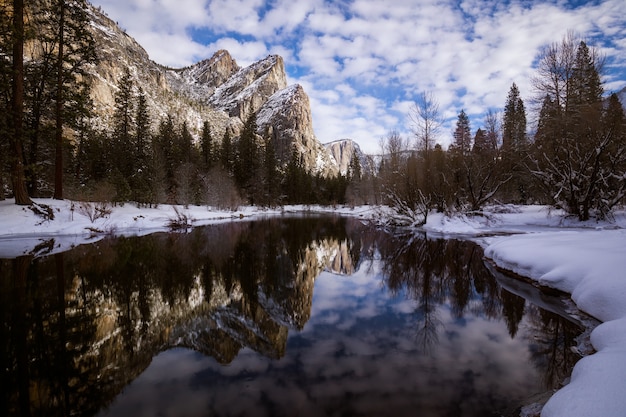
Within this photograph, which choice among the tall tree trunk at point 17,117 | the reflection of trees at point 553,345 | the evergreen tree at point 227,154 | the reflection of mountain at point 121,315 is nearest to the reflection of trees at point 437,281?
the reflection of trees at point 553,345

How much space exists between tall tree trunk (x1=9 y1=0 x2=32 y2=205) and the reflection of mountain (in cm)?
736

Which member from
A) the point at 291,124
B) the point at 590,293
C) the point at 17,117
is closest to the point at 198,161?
the point at 17,117

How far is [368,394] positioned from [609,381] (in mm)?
2202

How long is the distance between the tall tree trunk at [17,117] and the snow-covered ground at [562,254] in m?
0.98

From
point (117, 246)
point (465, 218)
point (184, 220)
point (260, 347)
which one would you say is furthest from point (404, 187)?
point (260, 347)

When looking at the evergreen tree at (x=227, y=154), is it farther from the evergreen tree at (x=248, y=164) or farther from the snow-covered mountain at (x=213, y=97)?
the snow-covered mountain at (x=213, y=97)

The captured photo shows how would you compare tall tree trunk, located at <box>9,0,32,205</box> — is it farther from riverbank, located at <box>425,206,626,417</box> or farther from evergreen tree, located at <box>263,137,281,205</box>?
evergreen tree, located at <box>263,137,281,205</box>

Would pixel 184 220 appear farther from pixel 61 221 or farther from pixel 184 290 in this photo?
pixel 184 290

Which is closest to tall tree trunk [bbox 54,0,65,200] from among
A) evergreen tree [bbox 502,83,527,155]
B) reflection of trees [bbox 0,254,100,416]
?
reflection of trees [bbox 0,254,100,416]

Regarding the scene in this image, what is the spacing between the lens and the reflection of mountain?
3.48 m

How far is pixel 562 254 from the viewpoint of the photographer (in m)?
7.34

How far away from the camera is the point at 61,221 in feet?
52.6

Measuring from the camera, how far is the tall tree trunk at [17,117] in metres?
14.2

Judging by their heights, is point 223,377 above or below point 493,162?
below
